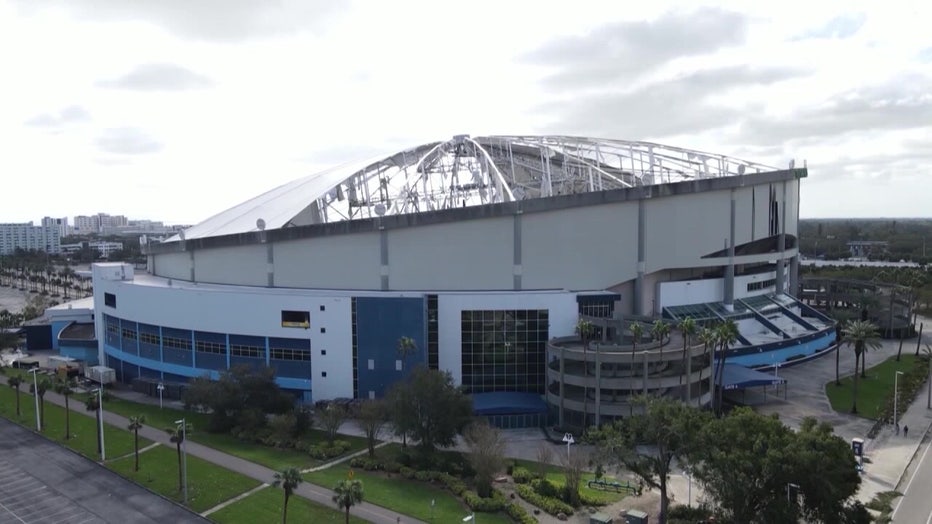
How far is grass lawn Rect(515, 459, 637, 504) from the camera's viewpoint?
37.7 metres

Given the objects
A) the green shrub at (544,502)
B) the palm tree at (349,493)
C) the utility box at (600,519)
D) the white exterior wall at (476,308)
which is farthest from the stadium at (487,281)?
the palm tree at (349,493)

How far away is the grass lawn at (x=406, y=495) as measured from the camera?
1399 inches

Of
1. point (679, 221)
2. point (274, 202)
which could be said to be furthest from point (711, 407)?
point (274, 202)

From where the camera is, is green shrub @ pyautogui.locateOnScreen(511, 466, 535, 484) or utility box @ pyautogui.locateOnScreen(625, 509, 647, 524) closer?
utility box @ pyautogui.locateOnScreen(625, 509, 647, 524)

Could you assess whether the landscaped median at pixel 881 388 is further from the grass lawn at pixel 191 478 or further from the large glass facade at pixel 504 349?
the grass lawn at pixel 191 478

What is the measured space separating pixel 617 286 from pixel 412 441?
3003 cm

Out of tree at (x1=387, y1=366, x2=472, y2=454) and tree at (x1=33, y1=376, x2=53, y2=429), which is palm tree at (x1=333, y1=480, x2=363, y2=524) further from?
tree at (x1=33, y1=376, x2=53, y2=429)

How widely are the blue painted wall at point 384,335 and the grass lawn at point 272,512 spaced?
1851 cm

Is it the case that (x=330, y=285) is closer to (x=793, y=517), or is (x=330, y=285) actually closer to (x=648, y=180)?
(x=648, y=180)

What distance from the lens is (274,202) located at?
7456 cm

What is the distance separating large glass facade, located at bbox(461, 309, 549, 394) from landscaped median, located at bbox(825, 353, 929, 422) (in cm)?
2673

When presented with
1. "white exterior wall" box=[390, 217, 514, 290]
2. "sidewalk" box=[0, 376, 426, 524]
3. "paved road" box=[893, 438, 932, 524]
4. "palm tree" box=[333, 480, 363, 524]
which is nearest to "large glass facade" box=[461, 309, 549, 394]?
"white exterior wall" box=[390, 217, 514, 290]

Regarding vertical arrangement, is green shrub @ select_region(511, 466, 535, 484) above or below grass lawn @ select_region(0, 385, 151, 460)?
above

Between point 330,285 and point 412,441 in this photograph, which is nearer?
point 412,441
